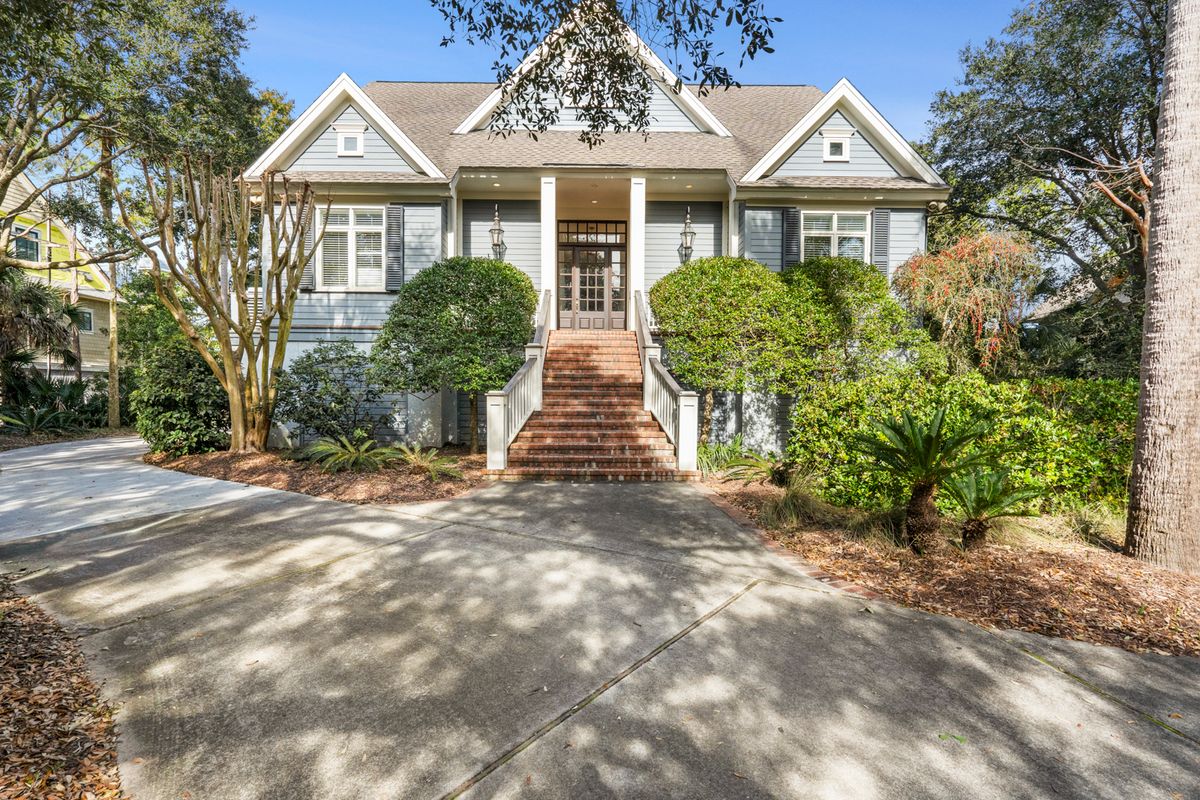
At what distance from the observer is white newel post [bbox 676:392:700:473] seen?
28.4 feet

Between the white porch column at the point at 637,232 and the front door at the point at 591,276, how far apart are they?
1526 mm

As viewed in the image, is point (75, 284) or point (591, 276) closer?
point (591, 276)

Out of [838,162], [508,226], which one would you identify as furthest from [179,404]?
[838,162]

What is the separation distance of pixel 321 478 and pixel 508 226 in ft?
26.2

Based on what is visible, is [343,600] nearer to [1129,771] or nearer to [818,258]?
[1129,771]

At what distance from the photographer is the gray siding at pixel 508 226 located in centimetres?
1359


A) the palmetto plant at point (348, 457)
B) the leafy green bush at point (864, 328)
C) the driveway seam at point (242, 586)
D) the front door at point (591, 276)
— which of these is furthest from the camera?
the front door at point (591, 276)

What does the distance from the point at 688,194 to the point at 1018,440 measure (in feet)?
31.9

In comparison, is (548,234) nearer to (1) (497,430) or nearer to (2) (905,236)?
(1) (497,430)

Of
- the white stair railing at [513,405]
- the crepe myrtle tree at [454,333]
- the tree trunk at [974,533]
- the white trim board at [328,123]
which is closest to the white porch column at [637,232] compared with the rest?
the white stair railing at [513,405]

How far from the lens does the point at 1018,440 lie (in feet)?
18.9

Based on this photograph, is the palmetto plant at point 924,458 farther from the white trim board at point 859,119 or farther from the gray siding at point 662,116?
the gray siding at point 662,116

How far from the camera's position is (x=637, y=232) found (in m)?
12.3

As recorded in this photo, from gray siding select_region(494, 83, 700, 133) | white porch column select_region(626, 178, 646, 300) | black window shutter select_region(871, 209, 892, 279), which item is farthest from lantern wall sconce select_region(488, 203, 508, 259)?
black window shutter select_region(871, 209, 892, 279)
